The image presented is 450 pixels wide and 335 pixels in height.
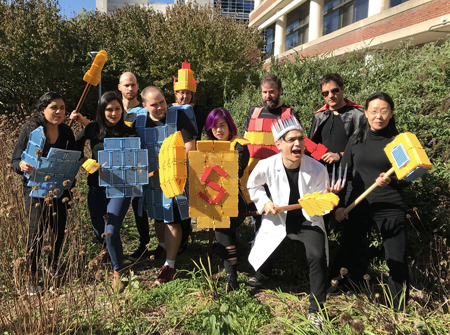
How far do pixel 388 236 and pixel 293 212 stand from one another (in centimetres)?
79

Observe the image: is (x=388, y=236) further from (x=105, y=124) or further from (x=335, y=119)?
(x=105, y=124)

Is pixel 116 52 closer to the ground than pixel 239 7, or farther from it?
closer to the ground

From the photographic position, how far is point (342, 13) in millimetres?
19703

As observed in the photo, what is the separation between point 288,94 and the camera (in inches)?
245

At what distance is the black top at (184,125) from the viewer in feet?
11.1

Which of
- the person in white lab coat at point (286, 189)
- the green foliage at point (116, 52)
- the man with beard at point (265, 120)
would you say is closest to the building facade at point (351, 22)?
the green foliage at point (116, 52)

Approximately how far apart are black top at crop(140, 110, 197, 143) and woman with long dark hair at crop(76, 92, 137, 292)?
0.23 metres

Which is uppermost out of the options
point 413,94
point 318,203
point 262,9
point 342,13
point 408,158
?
point 262,9

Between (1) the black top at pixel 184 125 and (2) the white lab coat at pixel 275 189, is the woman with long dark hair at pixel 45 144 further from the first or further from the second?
(2) the white lab coat at pixel 275 189

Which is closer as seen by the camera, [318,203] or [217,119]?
[318,203]

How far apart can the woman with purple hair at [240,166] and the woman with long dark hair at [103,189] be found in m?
0.82

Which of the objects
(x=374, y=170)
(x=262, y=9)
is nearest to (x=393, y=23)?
(x=374, y=170)

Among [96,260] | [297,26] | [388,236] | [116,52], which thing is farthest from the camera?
[297,26]

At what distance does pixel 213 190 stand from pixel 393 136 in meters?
1.63
